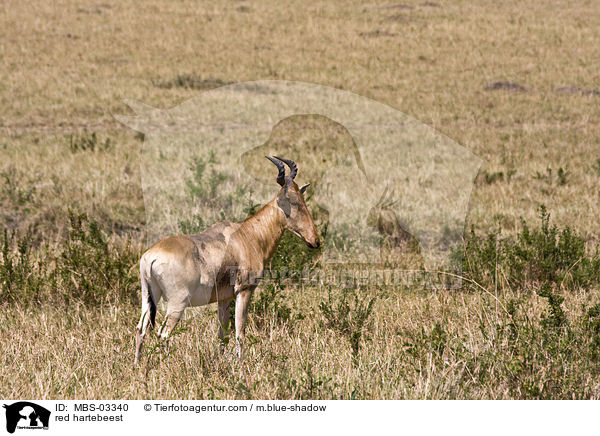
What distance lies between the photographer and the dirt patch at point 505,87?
24.3m

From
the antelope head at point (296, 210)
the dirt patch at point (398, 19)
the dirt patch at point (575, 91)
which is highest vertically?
the dirt patch at point (398, 19)

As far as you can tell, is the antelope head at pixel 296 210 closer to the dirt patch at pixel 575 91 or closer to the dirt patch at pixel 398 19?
the dirt patch at pixel 575 91

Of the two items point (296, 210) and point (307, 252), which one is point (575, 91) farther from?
point (296, 210)

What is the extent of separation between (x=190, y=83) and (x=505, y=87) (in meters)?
11.6

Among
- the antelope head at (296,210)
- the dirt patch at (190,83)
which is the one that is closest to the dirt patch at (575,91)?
the dirt patch at (190,83)

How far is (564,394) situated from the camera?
4.35m

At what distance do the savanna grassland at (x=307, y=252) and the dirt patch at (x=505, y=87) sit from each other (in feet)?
0.47

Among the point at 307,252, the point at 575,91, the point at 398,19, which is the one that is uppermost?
the point at 398,19
